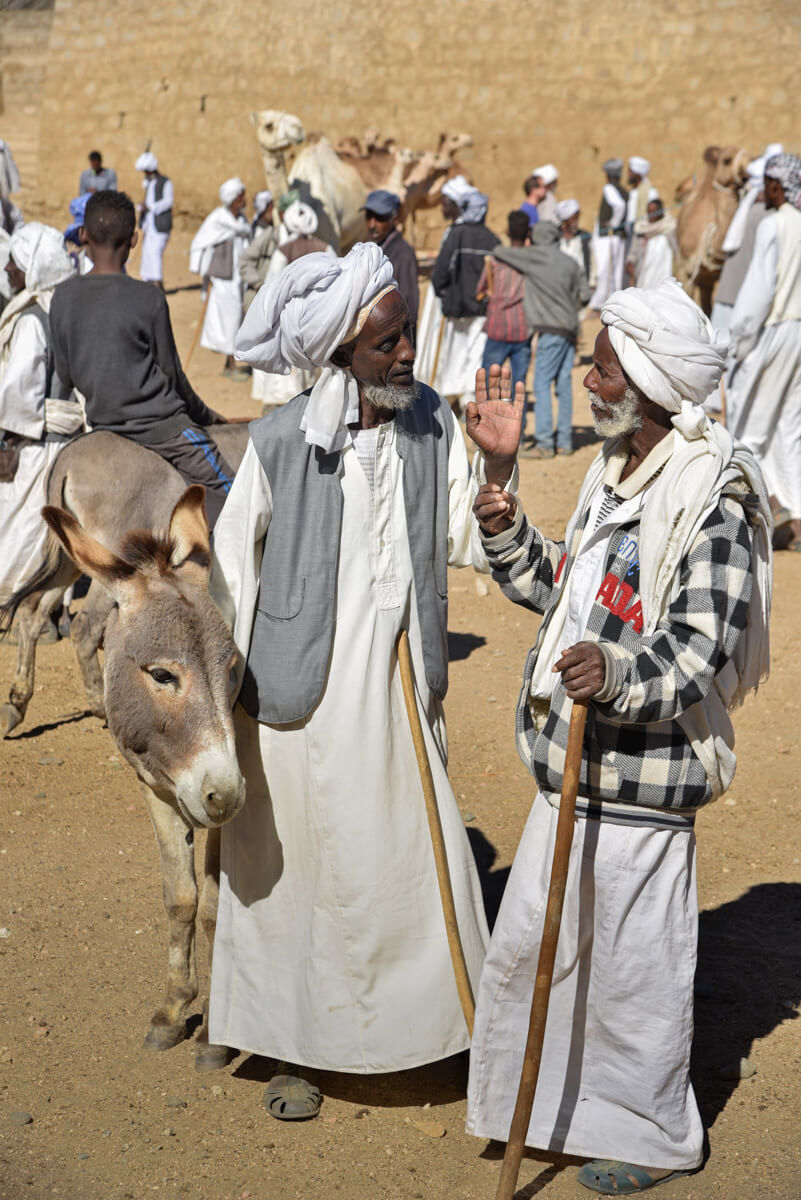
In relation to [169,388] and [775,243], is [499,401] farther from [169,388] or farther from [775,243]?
[775,243]

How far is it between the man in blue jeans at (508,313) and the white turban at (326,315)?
303 inches

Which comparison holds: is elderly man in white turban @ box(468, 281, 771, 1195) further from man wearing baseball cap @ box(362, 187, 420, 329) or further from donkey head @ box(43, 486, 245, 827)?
man wearing baseball cap @ box(362, 187, 420, 329)

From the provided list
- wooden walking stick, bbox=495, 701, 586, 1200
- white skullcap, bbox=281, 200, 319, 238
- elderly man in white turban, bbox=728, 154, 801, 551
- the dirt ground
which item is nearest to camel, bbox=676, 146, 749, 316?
white skullcap, bbox=281, 200, 319, 238

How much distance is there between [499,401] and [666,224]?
14.6 metres

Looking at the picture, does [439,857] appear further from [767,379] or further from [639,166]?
[639,166]

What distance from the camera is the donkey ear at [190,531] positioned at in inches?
121

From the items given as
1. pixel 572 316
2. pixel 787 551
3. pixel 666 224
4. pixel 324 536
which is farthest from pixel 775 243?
pixel 666 224

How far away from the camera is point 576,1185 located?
3.06 m

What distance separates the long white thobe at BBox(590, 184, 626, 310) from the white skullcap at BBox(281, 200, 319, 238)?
788cm

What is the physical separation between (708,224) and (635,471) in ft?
40.1

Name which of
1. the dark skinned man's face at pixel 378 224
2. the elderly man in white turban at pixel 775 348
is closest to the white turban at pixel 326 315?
the elderly man in white turban at pixel 775 348

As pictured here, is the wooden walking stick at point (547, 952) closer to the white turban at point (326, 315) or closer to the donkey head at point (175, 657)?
the donkey head at point (175, 657)

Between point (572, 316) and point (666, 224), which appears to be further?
point (666, 224)

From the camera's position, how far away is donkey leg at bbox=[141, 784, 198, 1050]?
11.7 feet
